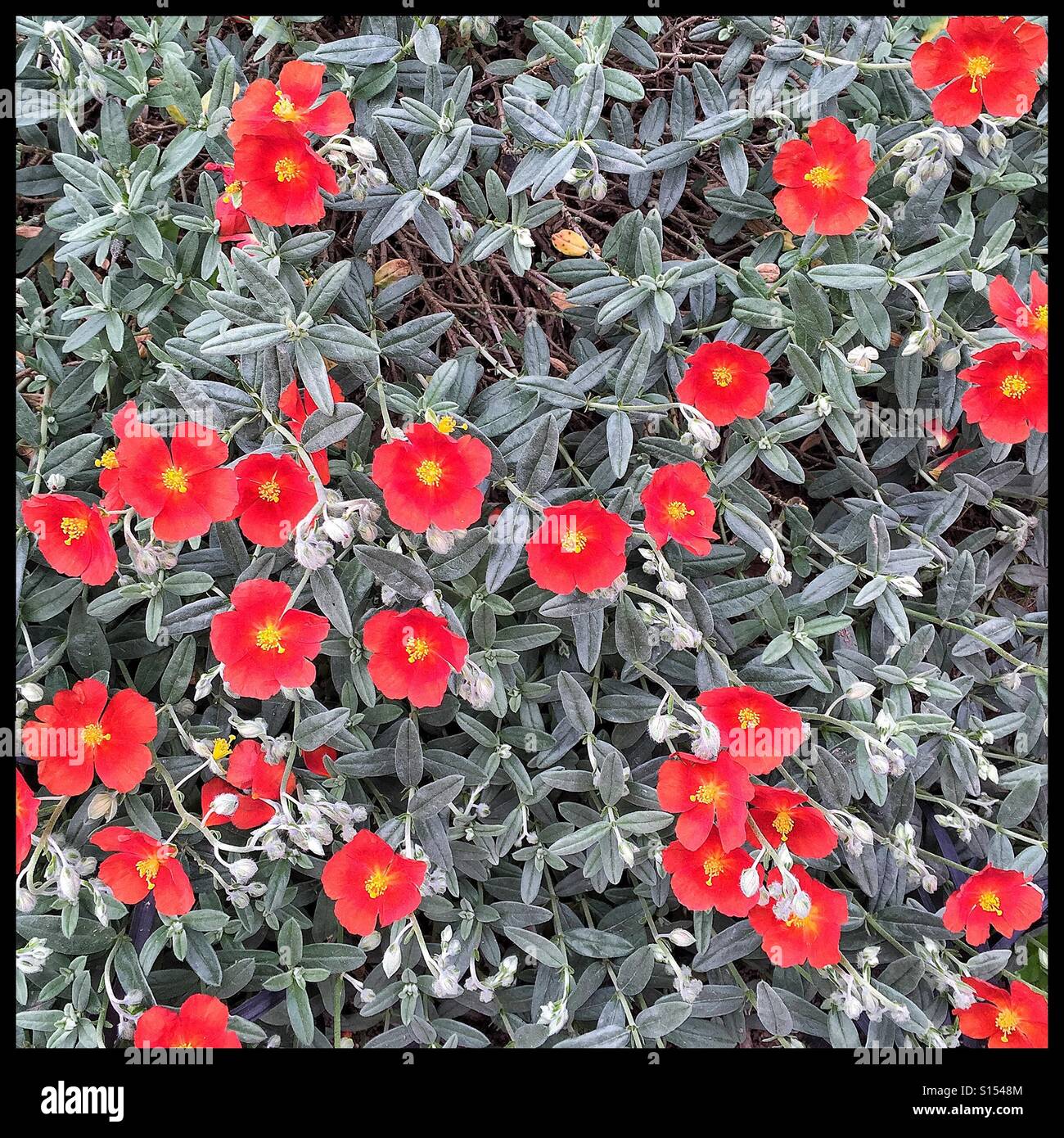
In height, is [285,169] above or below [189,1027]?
above

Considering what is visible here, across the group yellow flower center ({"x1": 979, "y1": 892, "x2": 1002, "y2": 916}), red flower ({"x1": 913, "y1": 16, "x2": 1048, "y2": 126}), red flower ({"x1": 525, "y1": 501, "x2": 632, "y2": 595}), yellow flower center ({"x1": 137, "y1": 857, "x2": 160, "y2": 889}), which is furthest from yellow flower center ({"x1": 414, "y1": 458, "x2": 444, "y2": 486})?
yellow flower center ({"x1": 979, "y1": 892, "x2": 1002, "y2": 916})

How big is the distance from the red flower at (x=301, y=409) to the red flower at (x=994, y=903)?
1739 mm

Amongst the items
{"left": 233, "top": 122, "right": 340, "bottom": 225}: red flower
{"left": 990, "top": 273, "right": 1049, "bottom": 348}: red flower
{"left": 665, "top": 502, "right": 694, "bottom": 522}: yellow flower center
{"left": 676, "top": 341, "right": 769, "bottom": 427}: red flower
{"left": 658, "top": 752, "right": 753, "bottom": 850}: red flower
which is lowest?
{"left": 658, "top": 752, "right": 753, "bottom": 850}: red flower

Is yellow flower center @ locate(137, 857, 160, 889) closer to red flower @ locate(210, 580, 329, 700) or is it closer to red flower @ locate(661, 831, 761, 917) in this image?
red flower @ locate(210, 580, 329, 700)

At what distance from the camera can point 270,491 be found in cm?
199

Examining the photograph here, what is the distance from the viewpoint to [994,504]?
241 cm

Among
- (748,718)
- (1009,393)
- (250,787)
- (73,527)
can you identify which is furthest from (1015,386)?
(73,527)

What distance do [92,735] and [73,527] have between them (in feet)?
1.51

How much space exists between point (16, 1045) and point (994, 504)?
8.99 feet

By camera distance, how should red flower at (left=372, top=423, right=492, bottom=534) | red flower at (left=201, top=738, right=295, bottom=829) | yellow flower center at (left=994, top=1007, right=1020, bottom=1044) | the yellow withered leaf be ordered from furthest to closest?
1. the yellow withered leaf
2. yellow flower center at (left=994, top=1007, right=1020, bottom=1044)
3. red flower at (left=201, top=738, right=295, bottom=829)
4. red flower at (left=372, top=423, right=492, bottom=534)

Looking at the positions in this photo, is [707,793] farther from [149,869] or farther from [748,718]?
[149,869]

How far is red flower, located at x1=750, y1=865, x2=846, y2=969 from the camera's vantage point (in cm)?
200

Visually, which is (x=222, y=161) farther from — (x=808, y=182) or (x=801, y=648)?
(x=801, y=648)

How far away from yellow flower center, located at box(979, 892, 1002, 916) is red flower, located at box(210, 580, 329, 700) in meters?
1.60
